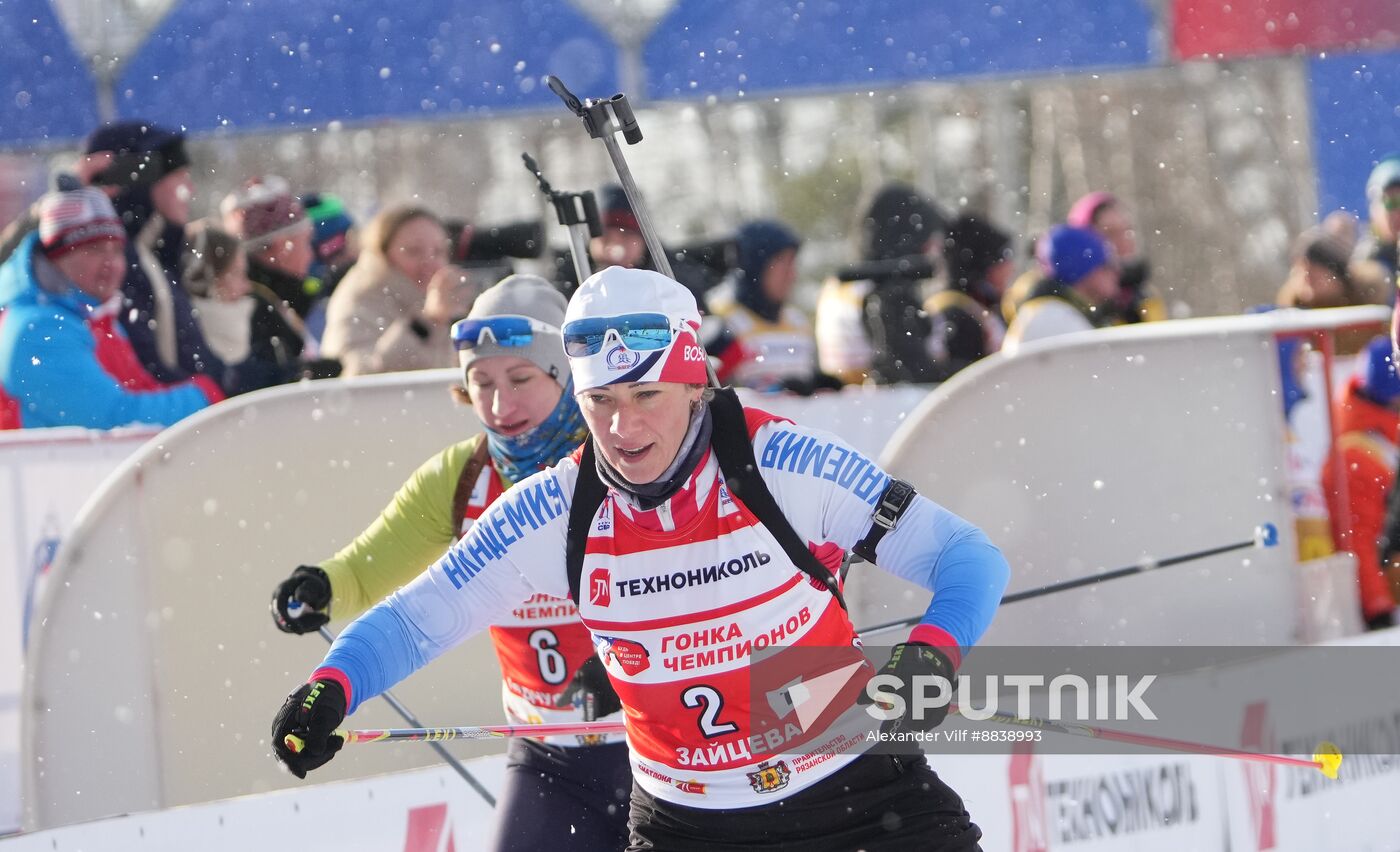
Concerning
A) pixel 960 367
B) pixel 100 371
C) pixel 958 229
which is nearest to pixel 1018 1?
pixel 958 229

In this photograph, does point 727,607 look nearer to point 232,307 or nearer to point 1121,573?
point 1121,573

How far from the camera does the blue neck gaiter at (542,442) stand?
16.1 feet

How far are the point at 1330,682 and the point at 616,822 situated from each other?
11.5 ft

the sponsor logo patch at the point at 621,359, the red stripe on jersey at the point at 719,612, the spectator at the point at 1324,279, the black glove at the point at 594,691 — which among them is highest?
the spectator at the point at 1324,279

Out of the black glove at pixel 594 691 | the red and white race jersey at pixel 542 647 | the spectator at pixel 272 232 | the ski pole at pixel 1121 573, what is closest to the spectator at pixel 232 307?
the spectator at pixel 272 232

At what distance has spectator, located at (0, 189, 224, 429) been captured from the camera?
662 cm

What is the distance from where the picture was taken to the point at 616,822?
492 centimetres

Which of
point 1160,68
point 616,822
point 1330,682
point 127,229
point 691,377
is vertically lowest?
point 616,822

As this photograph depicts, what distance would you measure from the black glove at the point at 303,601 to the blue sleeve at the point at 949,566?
1.75m

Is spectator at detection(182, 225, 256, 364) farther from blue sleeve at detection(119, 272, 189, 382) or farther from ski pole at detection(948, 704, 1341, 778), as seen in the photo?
ski pole at detection(948, 704, 1341, 778)

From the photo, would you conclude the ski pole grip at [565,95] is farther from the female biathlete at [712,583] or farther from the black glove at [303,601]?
the black glove at [303,601]

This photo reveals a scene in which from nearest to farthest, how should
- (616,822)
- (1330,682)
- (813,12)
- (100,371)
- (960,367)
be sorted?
(616,822), (100,371), (1330,682), (960,367), (813,12)

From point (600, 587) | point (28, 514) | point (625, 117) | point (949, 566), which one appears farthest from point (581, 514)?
point (28, 514)

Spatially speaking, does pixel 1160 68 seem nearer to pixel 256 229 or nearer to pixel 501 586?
pixel 256 229
